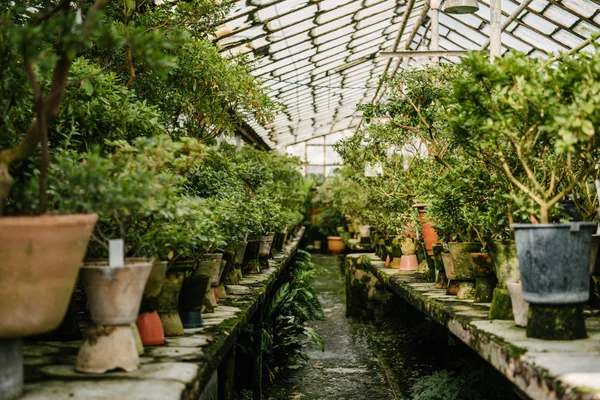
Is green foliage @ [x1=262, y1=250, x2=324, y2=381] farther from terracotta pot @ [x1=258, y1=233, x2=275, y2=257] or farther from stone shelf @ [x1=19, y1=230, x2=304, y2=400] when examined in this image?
stone shelf @ [x1=19, y1=230, x2=304, y2=400]

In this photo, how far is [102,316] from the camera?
7.88ft

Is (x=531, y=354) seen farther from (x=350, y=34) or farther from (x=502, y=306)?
(x=350, y=34)

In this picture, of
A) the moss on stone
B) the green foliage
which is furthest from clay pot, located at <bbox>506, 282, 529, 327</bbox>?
the green foliage

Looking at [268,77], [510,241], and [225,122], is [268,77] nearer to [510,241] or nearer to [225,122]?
[225,122]

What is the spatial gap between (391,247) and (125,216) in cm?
480

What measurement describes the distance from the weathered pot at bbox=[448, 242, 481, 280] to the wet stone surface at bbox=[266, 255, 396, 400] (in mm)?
1243

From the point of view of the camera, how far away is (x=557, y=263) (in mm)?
2727

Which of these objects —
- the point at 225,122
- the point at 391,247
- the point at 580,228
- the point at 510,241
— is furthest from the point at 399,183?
the point at 580,228

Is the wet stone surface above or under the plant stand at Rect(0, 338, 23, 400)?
under

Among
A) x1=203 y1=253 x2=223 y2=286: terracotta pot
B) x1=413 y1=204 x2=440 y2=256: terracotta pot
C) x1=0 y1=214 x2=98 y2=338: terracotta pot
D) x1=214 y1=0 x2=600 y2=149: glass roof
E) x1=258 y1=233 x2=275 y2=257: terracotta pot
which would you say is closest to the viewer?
x1=0 y1=214 x2=98 y2=338: terracotta pot

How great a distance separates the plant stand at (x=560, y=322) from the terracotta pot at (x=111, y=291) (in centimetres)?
169

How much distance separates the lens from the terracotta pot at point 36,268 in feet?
6.50

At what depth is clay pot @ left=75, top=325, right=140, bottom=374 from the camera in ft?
7.74

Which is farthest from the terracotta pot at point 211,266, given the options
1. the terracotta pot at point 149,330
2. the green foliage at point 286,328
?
the green foliage at point 286,328
